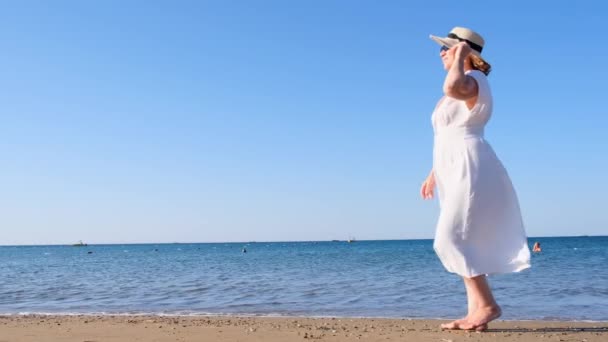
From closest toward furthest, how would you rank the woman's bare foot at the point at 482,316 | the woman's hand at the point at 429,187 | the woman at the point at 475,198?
the woman at the point at 475,198 < the woman's bare foot at the point at 482,316 < the woman's hand at the point at 429,187

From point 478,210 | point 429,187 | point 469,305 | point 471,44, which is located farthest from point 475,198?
point 471,44

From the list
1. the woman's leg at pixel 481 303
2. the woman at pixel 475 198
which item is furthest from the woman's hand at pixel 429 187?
the woman's leg at pixel 481 303

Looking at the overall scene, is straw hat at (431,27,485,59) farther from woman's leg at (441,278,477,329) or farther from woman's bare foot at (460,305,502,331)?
woman's bare foot at (460,305,502,331)

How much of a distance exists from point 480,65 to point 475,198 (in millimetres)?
905

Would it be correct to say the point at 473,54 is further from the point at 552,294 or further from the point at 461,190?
the point at 552,294

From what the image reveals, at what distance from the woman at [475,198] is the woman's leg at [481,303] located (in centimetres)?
1

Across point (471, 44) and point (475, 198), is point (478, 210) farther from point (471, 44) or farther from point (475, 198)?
point (471, 44)

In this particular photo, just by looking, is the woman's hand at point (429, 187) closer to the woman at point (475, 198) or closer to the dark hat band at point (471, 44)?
the woman at point (475, 198)

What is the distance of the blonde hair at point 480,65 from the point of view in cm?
414

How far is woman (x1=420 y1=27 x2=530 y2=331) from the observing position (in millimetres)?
4062

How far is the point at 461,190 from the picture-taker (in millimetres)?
4109

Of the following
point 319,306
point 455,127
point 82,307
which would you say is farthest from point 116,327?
point 82,307

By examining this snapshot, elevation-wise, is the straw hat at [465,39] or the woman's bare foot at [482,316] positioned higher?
the straw hat at [465,39]

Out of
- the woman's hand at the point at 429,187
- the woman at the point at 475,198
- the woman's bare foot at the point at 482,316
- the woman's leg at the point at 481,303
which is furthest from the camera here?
the woman's hand at the point at 429,187
